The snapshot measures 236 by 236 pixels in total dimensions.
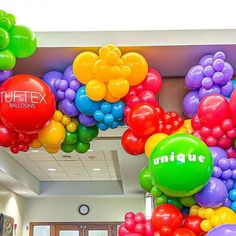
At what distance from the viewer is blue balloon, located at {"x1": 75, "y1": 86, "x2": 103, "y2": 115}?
8.57ft

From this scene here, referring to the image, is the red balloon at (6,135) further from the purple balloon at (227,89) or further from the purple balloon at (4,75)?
the purple balloon at (227,89)

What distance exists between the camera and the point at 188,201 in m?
2.51

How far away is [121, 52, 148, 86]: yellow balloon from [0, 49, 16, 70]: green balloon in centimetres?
63

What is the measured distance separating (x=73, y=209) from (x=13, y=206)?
1.52 meters

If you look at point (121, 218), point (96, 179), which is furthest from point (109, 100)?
point (121, 218)

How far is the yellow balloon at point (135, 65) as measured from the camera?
2.56 meters

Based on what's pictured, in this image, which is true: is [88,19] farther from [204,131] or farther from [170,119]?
[204,131]

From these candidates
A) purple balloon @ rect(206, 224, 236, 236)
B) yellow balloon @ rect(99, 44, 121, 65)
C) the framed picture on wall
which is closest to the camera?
purple balloon @ rect(206, 224, 236, 236)

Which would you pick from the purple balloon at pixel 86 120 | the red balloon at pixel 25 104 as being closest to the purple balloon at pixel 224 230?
the purple balloon at pixel 86 120

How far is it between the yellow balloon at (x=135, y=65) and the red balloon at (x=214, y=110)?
15.5 inches

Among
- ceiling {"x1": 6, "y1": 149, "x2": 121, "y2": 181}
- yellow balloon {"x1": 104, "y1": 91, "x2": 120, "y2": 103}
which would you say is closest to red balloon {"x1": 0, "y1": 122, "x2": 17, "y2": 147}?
yellow balloon {"x1": 104, "y1": 91, "x2": 120, "y2": 103}

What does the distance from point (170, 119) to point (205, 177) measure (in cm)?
51

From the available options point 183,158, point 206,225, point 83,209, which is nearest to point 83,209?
point 83,209

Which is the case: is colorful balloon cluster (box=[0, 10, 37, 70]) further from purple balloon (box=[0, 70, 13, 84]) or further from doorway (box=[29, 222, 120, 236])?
doorway (box=[29, 222, 120, 236])
